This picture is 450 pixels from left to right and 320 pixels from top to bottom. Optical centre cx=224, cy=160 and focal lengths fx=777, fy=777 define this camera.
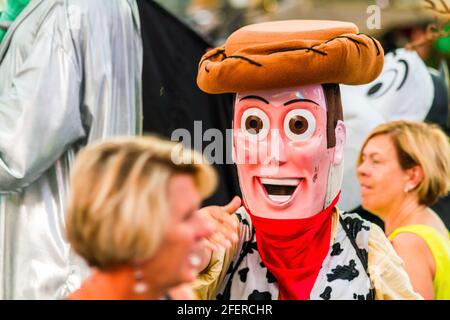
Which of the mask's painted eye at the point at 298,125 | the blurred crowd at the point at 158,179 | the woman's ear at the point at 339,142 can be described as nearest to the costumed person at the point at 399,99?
the blurred crowd at the point at 158,179

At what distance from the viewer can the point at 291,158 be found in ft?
5.55

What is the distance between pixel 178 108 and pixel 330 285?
86 centimetres

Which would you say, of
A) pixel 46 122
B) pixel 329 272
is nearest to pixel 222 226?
pixel 329 272

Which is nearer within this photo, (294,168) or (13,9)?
(294,168)

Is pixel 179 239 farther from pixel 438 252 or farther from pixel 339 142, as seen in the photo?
pixel 438 252

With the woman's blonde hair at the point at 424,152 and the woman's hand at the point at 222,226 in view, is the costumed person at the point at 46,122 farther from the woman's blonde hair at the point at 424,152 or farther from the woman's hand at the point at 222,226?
the woman's blonde hair at the point at 424,152

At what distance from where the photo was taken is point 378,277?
5.63 feet

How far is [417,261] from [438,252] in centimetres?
9

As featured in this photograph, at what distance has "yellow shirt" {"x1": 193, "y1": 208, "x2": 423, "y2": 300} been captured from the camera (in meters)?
1.70

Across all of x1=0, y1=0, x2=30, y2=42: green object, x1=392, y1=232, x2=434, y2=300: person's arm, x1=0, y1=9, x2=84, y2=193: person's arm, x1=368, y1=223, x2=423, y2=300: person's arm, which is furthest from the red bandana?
x1=0, y1=0, x2=30, y2=42: green object

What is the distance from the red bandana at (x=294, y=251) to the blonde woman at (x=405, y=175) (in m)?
0.56

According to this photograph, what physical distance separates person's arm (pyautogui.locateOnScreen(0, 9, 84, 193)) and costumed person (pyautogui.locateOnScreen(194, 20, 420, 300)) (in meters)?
0.35

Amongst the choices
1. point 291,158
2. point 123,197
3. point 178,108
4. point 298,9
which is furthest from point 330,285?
point 298,9

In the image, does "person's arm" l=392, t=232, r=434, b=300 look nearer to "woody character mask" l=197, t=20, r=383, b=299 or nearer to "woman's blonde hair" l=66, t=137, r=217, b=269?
"woody character mask" l=197, t=20, r=383, b=299
